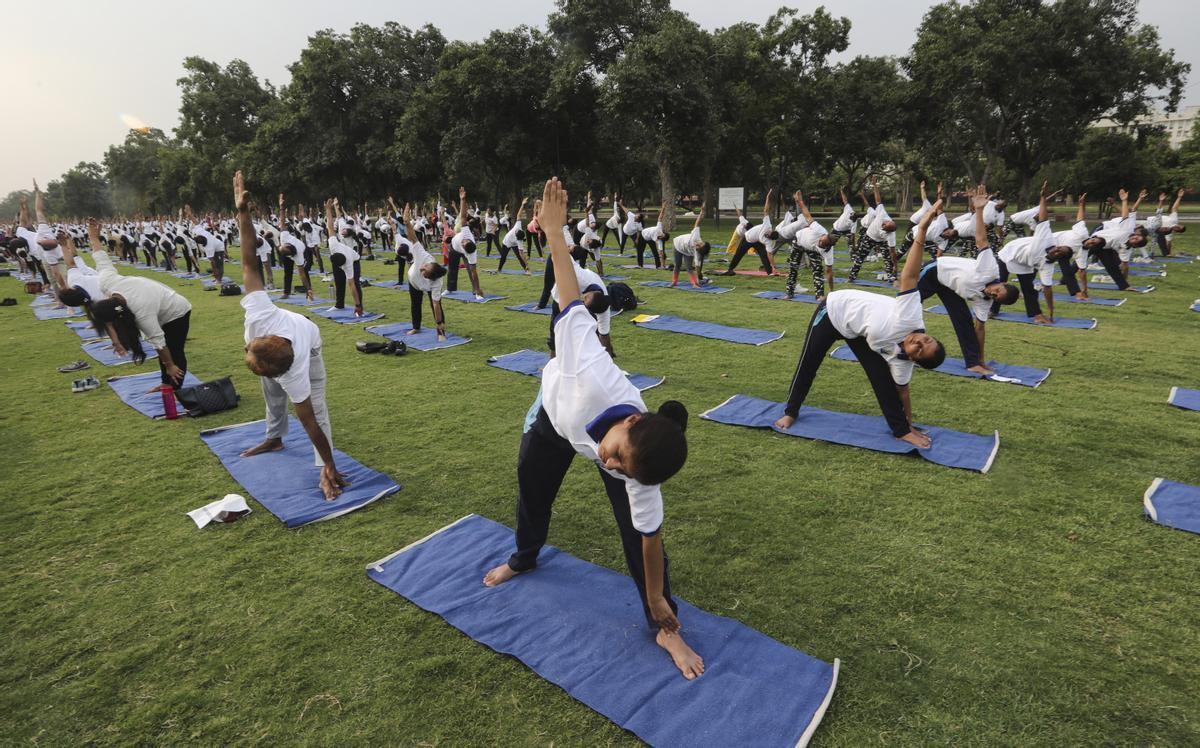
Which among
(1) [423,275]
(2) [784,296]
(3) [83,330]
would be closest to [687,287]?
(2) [784,296]

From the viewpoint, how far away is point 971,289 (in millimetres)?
6820

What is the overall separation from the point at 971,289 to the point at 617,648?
618 centimetres

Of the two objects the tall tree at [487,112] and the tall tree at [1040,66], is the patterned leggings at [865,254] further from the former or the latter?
the tall tree at [487,112]

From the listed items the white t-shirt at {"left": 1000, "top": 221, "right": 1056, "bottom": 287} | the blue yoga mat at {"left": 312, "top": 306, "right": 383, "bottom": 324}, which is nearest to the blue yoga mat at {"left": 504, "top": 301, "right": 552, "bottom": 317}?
the blue yoga mat at {"left": 312, "top": 306, "right": 383, "bottom": 324}

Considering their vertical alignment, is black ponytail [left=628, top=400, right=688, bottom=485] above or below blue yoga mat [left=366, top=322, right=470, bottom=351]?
above

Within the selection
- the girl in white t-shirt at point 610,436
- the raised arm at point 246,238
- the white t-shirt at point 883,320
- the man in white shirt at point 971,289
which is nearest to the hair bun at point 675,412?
the girl in white t-shirt at point 610,436

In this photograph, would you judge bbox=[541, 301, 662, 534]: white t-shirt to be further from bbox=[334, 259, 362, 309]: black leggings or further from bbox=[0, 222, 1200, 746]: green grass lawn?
bbox=[334, 259, 362, 309]: black leggings

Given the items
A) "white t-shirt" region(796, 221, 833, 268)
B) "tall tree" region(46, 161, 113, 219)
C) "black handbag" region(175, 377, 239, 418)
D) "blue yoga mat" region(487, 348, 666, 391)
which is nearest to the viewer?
"black handbag" region(175, 377, 239, 418)

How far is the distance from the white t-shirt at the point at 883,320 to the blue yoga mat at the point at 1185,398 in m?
3.47

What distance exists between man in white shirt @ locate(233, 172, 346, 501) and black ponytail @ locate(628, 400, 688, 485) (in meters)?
2.92

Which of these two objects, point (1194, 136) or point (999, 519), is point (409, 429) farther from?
point (1194, 136)

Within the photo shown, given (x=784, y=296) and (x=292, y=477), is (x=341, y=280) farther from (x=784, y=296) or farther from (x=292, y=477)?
(x=784, y=296)

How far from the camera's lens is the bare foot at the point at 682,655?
2873mm

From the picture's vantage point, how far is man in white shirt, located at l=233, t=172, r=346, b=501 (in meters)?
4.02
